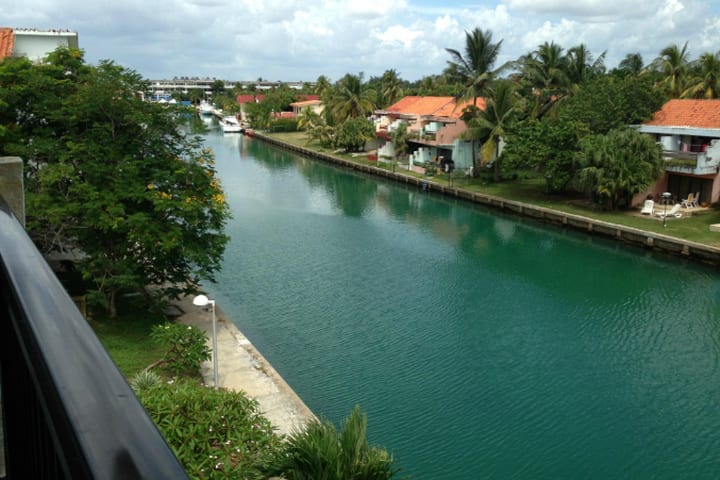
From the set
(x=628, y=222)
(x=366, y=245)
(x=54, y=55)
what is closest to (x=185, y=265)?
(x=54, y=55)

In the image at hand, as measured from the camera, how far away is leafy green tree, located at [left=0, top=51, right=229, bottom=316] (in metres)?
15.3

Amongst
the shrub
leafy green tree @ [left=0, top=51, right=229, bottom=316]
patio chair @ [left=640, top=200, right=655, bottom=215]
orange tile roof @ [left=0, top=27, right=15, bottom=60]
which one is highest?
orange tile roof @ [left=0, top=27, right=15, bottom=60]

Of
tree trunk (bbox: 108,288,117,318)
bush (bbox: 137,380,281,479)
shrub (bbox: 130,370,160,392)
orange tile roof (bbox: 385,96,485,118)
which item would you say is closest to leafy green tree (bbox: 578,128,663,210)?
orange tile roof (bbox: 385,96,485,118)

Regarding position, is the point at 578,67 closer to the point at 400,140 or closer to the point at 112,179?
the point at 400,140

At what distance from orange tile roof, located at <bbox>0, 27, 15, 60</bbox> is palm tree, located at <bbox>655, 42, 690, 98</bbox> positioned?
3991cm

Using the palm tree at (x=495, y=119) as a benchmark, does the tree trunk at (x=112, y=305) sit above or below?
below

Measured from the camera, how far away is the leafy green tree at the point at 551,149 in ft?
109

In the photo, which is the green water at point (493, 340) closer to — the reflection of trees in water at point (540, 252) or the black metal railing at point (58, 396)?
the reflection of trees in water at point (540, 252)

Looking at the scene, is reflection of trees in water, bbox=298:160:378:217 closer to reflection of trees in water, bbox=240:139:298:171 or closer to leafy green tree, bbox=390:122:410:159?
reflection of trees in water, bbox=240:139:298:171

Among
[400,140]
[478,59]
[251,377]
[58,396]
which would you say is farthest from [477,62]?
[58,396]

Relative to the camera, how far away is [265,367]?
1433 centimetres

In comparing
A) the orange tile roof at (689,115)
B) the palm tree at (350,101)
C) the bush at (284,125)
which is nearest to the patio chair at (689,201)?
the orange tile roof at (689,115)

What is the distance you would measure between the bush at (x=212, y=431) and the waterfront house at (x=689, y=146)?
27.4 metres

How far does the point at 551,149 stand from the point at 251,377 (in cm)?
2409
